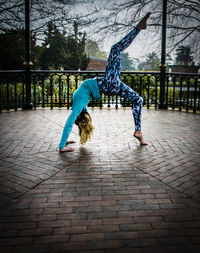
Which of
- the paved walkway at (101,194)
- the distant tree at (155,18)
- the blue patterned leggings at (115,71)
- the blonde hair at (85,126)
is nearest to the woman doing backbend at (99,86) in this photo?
the blue patterned leggings at (115,71)

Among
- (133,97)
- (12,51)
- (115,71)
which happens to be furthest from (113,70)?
(12,51)

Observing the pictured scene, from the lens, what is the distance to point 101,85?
175 inches

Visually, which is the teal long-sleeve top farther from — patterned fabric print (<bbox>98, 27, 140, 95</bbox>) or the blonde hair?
the blonde hair

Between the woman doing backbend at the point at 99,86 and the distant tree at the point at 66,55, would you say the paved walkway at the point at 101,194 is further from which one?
the distant tree at the point at 66,55

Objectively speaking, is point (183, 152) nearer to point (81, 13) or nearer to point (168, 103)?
point (168, 103)

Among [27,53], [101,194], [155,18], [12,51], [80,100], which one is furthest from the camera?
[12,51]

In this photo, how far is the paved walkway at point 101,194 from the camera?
2.19 metres

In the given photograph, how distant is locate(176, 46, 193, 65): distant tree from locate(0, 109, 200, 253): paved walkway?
21.5 feet

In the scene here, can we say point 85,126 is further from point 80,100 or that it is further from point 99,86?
point 99,86

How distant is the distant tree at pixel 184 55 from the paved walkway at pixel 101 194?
656 cm

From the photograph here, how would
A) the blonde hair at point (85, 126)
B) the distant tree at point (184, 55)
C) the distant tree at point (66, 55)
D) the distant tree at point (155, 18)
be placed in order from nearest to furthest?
the blonde hair at point (85, 126) → the distant tree at point (155, 18) → the distant tree at point (184, 55) → the distant tree at point (66, 55)

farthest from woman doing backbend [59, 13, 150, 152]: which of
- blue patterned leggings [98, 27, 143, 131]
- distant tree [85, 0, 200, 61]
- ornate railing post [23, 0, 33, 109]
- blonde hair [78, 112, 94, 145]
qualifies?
distant tree [85, 0, 200, 61]

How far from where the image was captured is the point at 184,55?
1153cm

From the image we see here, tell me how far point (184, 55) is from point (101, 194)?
32.3 feet
